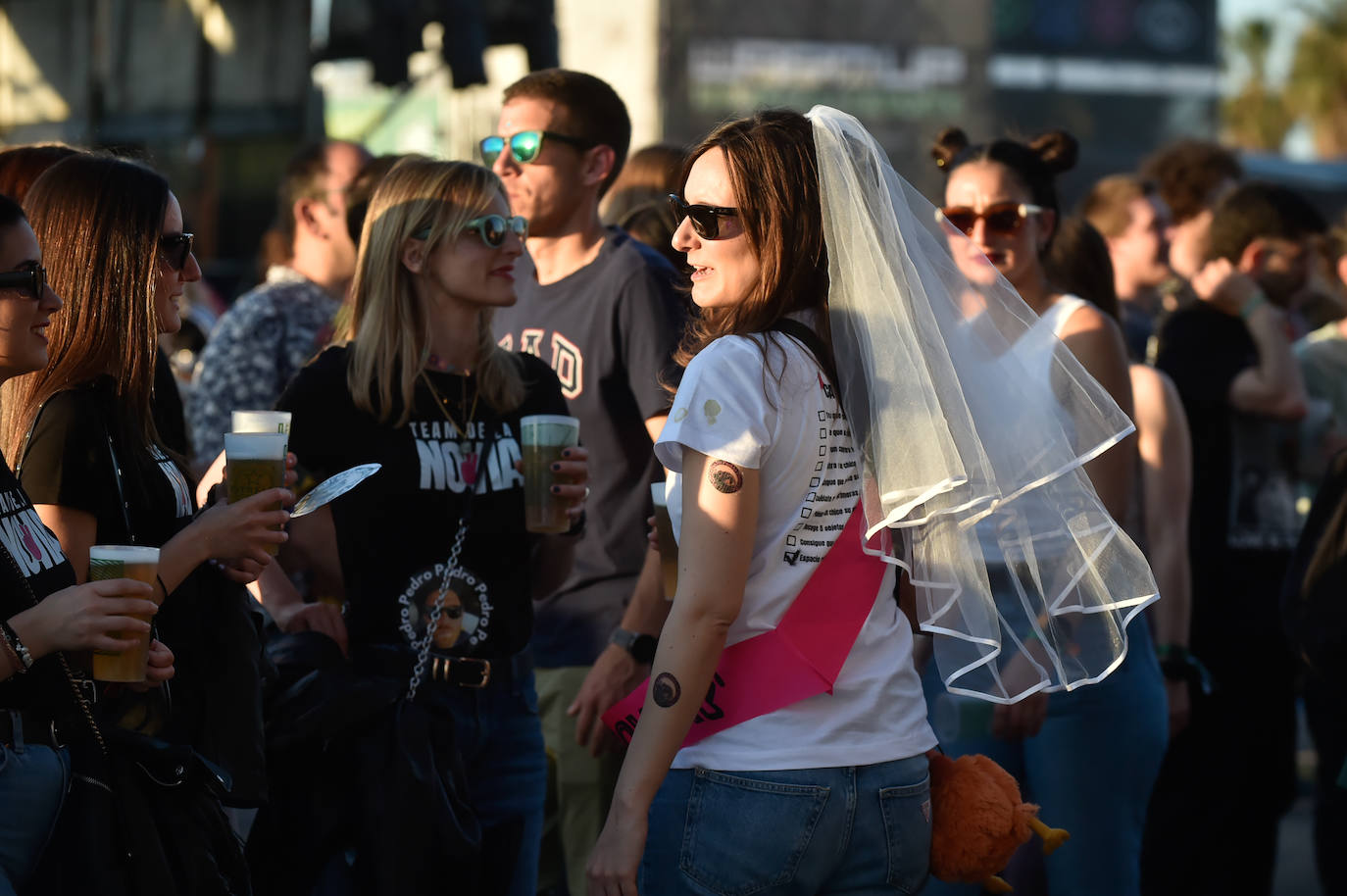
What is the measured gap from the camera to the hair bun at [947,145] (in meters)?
4.71

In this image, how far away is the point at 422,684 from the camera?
11.1 ft

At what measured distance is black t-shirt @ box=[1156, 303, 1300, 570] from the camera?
5.47 m

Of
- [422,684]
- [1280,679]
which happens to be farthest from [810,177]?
[1280,679]

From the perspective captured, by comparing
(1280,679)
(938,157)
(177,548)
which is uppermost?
(938,157)

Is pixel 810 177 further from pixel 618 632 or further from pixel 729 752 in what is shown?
pixel 618 632

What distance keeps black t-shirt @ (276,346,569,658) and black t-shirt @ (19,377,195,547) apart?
22.6 inches

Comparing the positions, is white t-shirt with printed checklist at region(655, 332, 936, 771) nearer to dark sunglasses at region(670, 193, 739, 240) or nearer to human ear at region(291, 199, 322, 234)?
dark sunglasses at region(670, 193, 739, 240)

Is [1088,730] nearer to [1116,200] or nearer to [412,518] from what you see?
[412,518]

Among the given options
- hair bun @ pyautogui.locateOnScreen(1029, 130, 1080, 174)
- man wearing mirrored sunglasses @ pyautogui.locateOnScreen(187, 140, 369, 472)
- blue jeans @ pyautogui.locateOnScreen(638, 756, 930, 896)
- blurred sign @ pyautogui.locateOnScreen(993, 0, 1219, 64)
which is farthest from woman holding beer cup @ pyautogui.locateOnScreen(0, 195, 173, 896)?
blurred sign @ pyautogui.locateOnScreen(993, 0, 1219, 64)

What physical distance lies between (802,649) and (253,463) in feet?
3.56

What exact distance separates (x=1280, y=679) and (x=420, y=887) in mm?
3572

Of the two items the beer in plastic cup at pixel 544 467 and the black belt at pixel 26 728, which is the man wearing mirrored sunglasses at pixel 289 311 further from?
the black belt at pixel 26 728

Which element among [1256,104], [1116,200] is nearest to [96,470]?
[1116,200]

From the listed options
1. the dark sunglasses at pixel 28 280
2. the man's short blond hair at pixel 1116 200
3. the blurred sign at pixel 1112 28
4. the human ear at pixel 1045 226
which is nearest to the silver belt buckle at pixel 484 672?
the dark sunglasses at pixel 28 280
